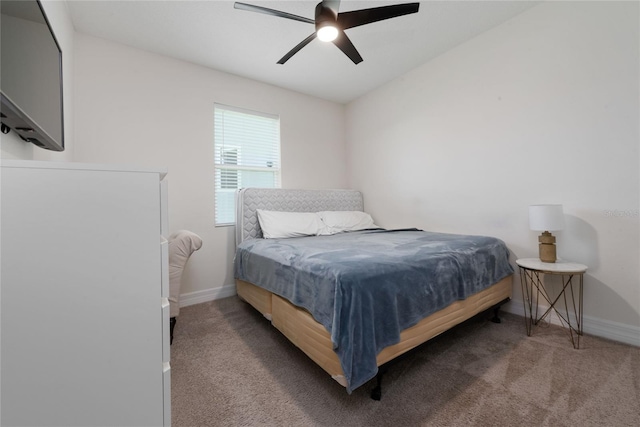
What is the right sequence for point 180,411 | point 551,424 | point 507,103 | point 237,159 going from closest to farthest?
point 551,424
point 180,411
point 507,103
point 237,159

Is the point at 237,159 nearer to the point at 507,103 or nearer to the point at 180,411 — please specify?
the point at 180,411

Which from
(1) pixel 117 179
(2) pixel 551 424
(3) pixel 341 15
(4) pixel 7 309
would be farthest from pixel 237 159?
(2) pixel 551 424

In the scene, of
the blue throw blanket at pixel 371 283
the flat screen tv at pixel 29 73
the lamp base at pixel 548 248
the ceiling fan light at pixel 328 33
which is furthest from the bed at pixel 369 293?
the ceiling fan light at pixel 328 33

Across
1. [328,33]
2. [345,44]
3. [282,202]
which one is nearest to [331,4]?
[328,33]

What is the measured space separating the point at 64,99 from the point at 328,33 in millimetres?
2074

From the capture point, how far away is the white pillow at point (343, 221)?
3133 millimetres

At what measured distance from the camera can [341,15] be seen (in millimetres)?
1756

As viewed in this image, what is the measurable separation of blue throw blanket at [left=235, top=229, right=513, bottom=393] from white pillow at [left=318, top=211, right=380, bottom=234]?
1.06 m

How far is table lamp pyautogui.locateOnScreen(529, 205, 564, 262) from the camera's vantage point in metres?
1.93

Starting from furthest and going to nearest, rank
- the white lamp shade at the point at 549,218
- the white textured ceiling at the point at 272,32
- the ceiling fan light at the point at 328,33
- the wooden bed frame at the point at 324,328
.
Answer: the white textured ceiling at the point at 272,32 → the white lamp shade at the point at 549,218 → the ceiling fan light at the point at 328,33 → the wooden bed frame at the point at 324,328

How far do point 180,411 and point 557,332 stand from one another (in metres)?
2.68

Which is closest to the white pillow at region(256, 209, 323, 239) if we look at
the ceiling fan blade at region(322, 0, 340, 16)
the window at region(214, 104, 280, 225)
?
the window at region(214, 104, 280, 225)

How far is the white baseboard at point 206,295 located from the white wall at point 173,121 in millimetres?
11

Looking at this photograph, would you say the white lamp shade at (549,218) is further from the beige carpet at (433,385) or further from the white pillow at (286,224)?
the white pillow at (286,224)
